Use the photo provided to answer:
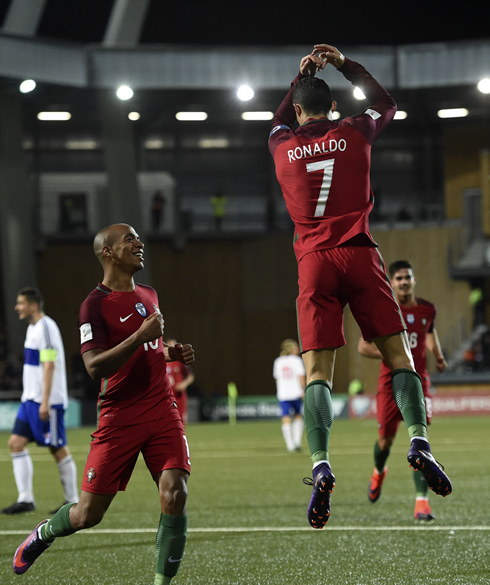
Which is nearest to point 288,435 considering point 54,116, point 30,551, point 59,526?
point 30,551

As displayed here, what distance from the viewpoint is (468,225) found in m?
33.2

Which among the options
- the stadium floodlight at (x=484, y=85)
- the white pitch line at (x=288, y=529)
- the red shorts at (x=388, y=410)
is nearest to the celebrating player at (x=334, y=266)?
the white pitch line at (x=288, y=529)

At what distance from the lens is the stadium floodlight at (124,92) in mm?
28270

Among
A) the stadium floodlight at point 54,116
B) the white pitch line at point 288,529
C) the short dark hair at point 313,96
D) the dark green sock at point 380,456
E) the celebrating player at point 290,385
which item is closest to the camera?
the short dark hair at point 313,96

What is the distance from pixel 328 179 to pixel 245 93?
2526 cm

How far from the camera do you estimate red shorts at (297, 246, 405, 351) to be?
499cm

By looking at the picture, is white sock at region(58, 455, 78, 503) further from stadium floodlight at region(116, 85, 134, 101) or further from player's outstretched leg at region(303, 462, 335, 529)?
stadium floodlight at region(116, 85, 134, 101)

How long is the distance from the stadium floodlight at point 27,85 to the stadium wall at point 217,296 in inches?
347

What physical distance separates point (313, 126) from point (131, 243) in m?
1.28

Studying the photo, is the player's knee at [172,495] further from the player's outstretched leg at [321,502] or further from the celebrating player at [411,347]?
the celebrating player at [411,347]

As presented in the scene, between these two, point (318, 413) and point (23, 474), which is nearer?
point (318, 413)

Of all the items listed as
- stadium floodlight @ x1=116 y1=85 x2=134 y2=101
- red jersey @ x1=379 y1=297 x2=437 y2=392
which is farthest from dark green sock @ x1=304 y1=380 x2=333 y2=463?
stadium floodlight @ x1=116 y1=85 x2=134 y2=101

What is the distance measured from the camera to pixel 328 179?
503 centimetres

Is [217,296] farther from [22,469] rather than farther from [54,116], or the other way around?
[22,469]
